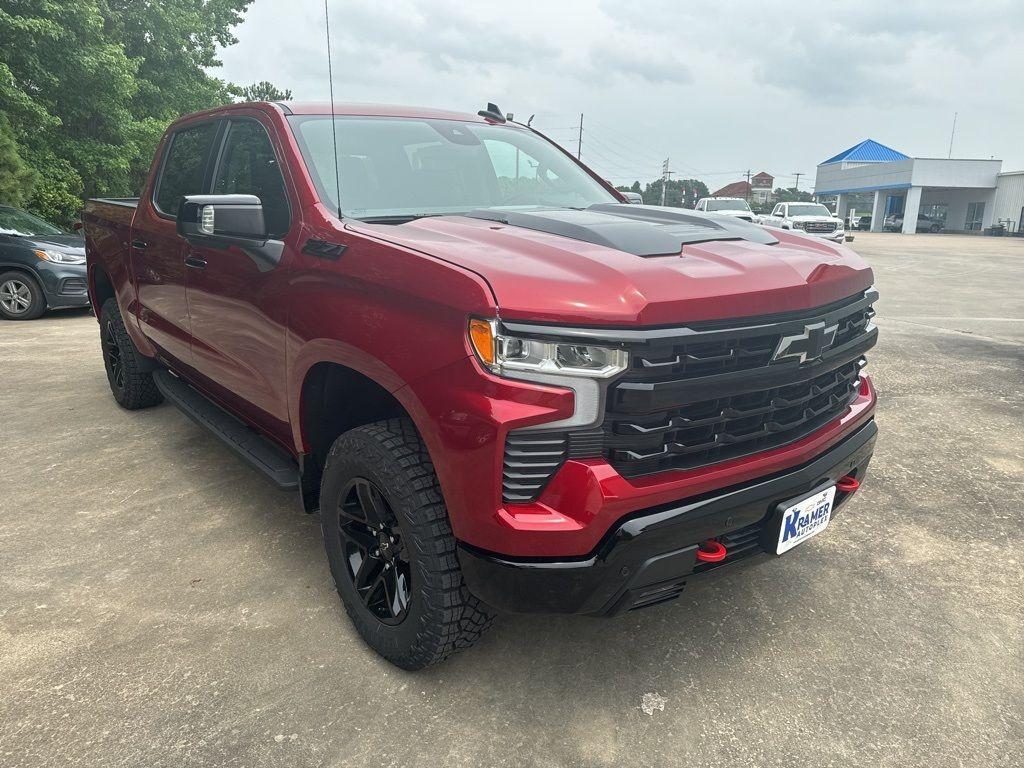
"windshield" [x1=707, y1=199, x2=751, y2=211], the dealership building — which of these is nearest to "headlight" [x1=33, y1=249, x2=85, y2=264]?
"windshield" [x1=707, y1=199, x2=751, y2=211]

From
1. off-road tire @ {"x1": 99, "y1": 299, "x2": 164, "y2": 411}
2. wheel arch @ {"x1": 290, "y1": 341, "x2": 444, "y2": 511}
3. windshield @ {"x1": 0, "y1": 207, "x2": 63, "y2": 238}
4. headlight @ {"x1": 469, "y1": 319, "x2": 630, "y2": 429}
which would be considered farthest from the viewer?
windshield @ {"x1": 0, "y1": 207, "x2": 63, "y2": 238}

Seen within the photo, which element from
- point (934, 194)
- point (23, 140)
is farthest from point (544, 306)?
point (934, 194)

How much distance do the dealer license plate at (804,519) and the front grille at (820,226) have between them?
21.9m

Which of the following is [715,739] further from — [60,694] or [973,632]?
[60,694]

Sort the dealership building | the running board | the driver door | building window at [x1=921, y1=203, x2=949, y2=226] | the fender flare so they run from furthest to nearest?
1. building window at [x1=921, y1=203, x2=949, y2=226]
2. the dealership building
3. the running board
4. the driver door
5. the fender flare

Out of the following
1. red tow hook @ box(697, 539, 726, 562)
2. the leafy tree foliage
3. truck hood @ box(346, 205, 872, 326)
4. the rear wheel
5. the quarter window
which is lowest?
the rear wheel

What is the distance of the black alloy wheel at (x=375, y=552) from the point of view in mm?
2234

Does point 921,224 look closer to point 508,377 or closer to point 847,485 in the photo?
point 847,485

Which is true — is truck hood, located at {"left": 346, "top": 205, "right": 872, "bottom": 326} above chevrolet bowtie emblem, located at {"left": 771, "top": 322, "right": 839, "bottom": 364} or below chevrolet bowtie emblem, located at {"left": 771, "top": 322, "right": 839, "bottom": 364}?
above

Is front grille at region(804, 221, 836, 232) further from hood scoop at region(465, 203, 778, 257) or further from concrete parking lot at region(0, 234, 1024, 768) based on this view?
hood scoop at region(465, 203, 778, 257)

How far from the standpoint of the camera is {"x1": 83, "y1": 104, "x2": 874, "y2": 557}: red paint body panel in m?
1.80

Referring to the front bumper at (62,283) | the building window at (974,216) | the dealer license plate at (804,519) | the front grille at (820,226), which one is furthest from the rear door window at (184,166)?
the building window at (974,216)

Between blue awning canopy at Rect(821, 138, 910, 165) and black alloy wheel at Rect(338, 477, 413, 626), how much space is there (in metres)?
66.8

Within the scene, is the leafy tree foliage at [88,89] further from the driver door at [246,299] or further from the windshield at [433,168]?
the windshield at [433,168]
